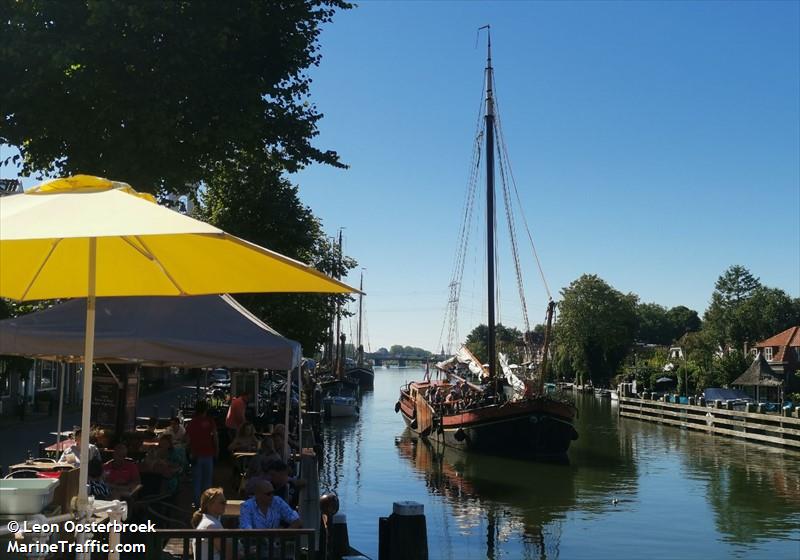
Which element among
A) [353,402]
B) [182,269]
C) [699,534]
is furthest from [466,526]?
[353,402]

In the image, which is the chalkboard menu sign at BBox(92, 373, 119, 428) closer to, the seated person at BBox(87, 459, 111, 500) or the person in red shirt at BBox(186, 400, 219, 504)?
the person in red shirt at BBox(186, 400, 219, 504)

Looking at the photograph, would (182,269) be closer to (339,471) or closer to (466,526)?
(466,526)

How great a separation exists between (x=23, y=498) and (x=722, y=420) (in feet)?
139

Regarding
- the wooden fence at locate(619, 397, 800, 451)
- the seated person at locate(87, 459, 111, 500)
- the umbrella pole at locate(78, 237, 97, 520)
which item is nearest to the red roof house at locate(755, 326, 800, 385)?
the wooden fence at locate(619, 397, 800, 451)

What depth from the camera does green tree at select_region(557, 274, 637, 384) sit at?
338ft

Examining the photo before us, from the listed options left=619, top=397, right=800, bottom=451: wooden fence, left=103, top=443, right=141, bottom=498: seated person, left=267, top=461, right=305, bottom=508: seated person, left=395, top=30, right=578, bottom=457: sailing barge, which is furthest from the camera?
left=619, top=397, right=800, bottom=451: wooden fence

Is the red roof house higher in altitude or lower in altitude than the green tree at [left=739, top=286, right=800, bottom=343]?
lower

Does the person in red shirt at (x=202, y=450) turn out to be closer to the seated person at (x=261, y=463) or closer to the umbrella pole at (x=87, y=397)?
the seated person at (x=261, y=463)

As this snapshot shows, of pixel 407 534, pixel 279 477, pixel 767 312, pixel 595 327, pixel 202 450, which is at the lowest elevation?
pixel 407 534

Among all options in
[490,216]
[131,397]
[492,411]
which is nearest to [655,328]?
[490,216]

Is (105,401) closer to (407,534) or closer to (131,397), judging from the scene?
(131,397)

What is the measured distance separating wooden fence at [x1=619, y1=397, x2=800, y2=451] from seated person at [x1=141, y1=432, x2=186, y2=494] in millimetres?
31467

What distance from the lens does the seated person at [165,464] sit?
10.0 m

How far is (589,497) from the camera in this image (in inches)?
954
